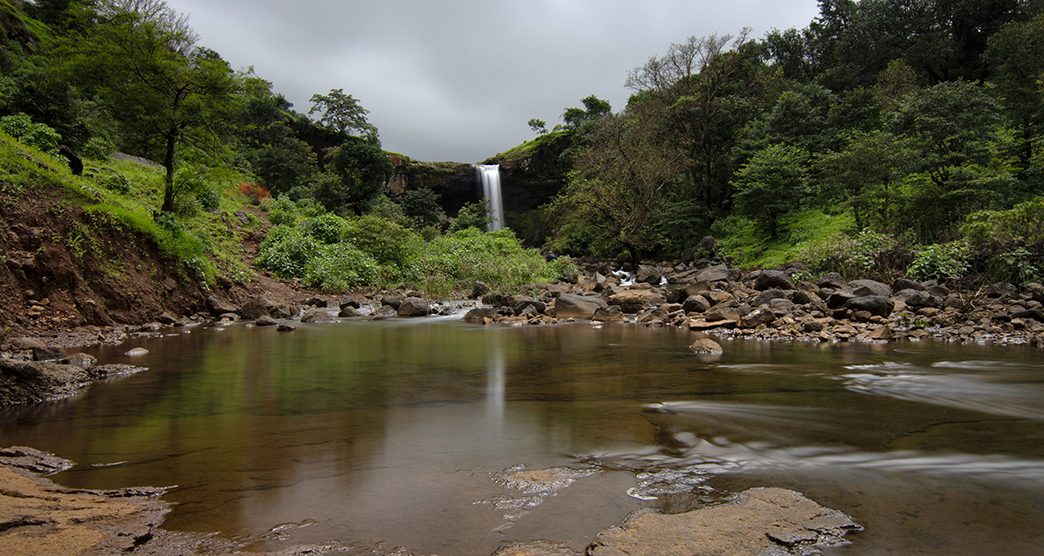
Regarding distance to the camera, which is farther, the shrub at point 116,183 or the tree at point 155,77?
the shrub at point 116,183

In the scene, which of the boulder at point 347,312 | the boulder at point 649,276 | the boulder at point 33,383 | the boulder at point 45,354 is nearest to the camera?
the boulder at point 33,383

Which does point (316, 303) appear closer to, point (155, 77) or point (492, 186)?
point (155, 77)

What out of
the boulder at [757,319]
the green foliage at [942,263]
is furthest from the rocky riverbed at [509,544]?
the green foliage at [942,263]

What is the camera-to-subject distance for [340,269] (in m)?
23.5

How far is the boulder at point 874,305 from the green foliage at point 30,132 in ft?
76.8

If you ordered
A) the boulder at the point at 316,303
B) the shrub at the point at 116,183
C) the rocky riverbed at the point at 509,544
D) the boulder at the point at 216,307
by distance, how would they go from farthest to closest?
the boulder at the point at 316,303
the shrub at the point at 116,183
the boulder at the point at 216,307
the rocky riverbed at the point at 509,544

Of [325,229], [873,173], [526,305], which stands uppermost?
[873,173]

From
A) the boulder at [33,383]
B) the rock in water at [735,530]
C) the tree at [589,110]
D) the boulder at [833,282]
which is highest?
the tree at [589,110]

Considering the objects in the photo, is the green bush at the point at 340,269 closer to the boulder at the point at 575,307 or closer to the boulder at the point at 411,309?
the boulder at the point at 411,309

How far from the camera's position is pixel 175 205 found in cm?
2188

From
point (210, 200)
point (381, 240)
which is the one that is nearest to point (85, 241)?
point (210, 200)

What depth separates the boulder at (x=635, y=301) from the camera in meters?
17.6

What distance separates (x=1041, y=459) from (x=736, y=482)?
2.57 metres

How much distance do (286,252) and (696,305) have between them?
17209 mm
